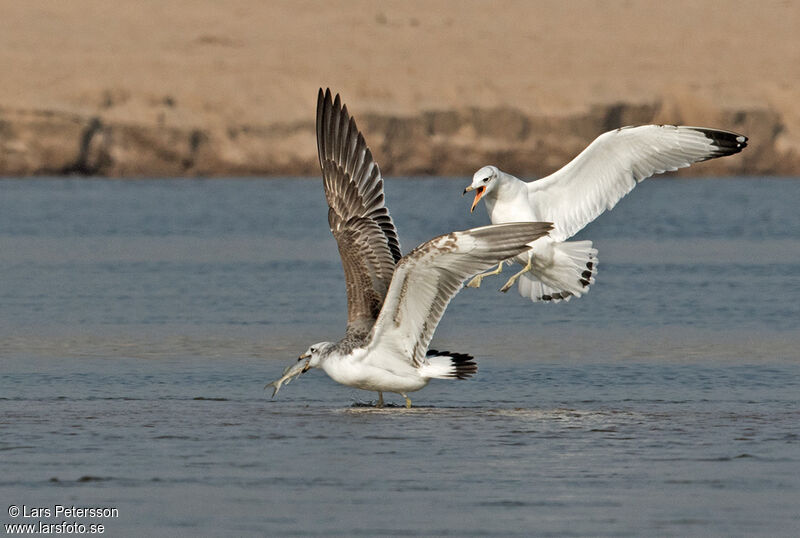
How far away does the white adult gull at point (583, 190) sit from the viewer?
14148 millimetres

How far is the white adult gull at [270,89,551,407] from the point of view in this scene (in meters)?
11.7

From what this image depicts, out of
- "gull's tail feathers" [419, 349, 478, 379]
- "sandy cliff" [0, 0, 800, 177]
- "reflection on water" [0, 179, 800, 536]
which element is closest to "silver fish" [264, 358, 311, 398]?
"reflection on water" [0, 179, 800, 536]

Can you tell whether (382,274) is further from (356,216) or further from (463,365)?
(463,365)

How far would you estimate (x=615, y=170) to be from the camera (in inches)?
576

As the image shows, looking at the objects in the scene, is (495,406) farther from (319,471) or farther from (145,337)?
(145,337)

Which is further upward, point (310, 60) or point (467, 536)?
point (310, 60)

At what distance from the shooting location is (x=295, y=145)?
155 ft

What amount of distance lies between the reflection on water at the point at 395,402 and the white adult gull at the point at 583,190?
86 centimetres

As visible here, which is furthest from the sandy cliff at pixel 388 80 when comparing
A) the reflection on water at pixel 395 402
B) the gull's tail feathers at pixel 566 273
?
the gull's tail feathers at pixel 566 273

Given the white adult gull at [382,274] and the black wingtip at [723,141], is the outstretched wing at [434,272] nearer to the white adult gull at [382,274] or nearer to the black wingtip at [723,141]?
the white adult gull at [382,274]

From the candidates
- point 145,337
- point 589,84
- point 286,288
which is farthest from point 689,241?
point 589,84

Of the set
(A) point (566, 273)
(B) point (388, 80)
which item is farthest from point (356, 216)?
(B) point (388, 80)

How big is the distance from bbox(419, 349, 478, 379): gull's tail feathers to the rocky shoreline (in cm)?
3308

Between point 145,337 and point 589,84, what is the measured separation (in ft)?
123
